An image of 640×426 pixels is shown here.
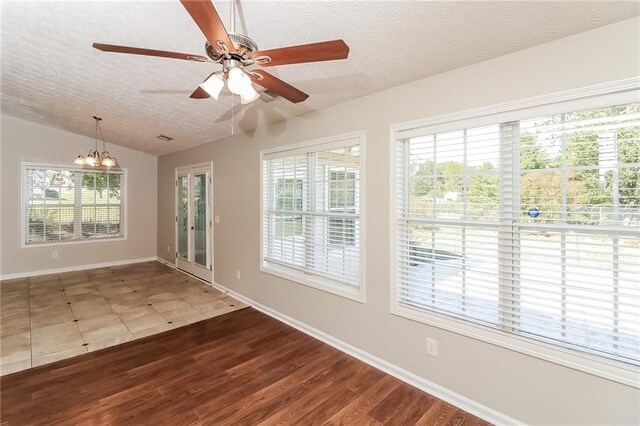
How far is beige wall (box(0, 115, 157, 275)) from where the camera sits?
533 centimetres

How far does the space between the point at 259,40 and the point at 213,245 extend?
3687 mm

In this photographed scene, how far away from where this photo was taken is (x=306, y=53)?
1338 mm

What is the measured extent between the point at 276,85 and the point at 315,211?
5.98ft

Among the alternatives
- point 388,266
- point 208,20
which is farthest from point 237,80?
point 388,266

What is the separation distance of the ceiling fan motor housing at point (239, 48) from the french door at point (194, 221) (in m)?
3.90

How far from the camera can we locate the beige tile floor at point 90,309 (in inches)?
118

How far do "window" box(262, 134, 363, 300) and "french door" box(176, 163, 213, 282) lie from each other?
1701 mm

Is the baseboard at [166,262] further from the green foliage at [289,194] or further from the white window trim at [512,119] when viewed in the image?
the white window trim at [512,119]

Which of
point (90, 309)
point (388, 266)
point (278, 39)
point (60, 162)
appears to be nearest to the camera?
point (278, 39)

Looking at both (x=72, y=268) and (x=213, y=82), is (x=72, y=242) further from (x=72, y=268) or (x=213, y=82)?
(x=213, y=82)

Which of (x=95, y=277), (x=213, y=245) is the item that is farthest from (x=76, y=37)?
(x=95, y=277)

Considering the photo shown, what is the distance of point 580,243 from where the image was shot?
1752mm

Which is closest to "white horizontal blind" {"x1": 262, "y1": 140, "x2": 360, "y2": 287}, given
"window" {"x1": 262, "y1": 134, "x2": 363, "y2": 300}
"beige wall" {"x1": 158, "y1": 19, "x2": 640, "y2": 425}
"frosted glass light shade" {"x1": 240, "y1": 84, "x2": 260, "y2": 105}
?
"window" {"x1": 262, "y1": 134, "x2": 363, "y2": 300}

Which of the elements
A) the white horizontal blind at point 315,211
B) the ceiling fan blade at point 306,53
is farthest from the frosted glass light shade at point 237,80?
the white horizontal blind at point 315,211
